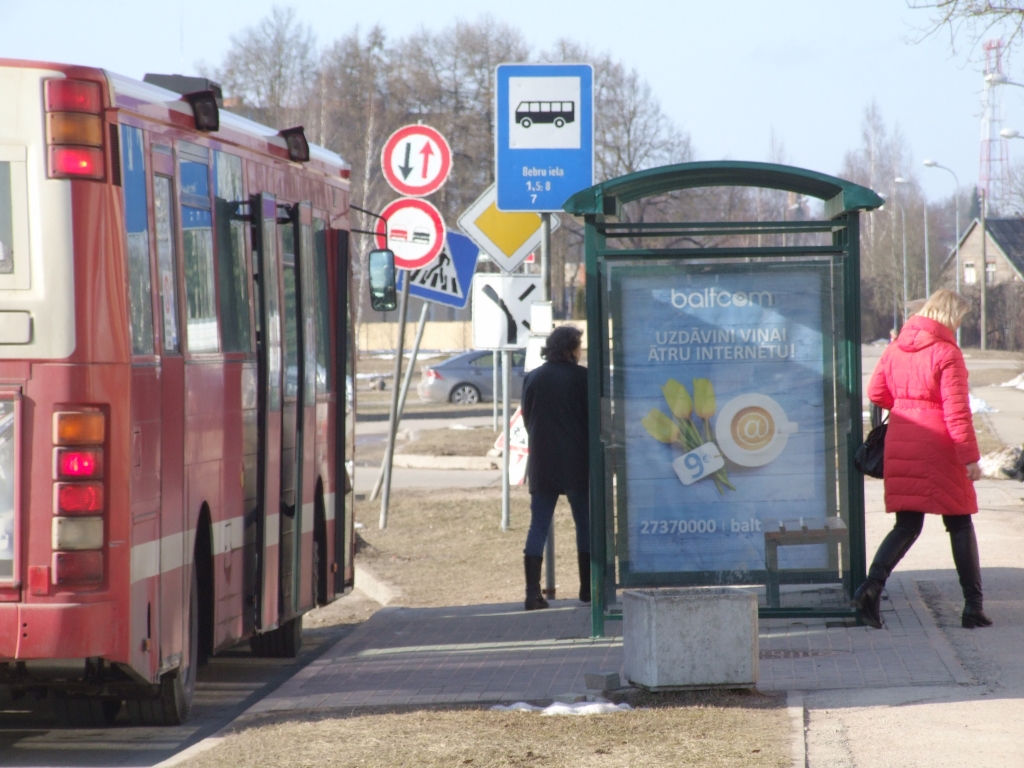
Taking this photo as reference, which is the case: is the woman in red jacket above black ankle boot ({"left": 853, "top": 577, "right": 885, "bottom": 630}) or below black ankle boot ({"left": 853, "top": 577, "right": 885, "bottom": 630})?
above

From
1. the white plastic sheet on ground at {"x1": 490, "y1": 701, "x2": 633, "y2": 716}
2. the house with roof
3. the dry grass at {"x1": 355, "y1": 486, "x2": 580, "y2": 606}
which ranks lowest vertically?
the dry grass at {"x1": 355, "y1": 486, "x2": 580, "y2": 606}

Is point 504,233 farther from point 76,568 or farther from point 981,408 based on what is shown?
point 981,408

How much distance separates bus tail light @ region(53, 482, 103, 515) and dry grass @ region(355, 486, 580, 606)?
534 centimetres

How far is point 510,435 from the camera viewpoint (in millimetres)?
13477

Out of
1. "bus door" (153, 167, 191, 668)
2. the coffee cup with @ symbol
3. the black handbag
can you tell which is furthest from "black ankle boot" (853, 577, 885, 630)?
"bus door" (153, 167, 191, 668)

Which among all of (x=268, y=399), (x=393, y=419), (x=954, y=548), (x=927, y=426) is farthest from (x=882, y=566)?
(x=393, y=419)

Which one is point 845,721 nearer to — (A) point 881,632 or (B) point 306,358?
(A) point 881,632

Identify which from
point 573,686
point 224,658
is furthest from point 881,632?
point 224,658

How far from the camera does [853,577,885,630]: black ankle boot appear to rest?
7.94 meters

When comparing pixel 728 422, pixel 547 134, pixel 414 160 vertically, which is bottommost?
pixel 728 422

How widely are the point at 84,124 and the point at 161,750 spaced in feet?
8.75

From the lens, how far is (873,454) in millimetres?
8070

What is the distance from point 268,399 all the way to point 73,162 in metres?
2.24

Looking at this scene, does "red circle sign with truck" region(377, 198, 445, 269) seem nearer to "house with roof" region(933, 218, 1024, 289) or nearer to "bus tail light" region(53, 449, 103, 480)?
"bus tail light" region(53, 449, 103, 480)
